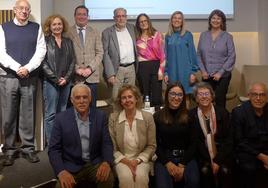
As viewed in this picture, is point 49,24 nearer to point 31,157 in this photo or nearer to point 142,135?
point 31,157

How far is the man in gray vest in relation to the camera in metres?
3.87

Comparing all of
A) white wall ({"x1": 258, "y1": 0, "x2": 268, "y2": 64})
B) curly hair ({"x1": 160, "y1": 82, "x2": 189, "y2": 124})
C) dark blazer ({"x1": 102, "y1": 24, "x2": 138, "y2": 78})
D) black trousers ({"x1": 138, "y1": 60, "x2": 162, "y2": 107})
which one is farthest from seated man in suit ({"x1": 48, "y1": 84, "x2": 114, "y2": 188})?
white wall ({"x1": 258, "y1": 0, "x2": 268, "y2": 64})

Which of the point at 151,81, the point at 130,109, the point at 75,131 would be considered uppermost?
the point at 151,81

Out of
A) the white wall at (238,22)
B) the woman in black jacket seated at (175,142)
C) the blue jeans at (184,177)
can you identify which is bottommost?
the blue jeans at (184,177)

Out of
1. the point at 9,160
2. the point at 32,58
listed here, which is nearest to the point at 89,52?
the point at 32,58

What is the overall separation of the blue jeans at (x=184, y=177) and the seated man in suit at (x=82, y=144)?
1.26ft

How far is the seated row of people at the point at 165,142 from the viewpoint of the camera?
2.86 meters

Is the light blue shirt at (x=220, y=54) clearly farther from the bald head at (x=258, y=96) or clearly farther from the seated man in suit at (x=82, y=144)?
the seated man in suit at (x=82, y=144)

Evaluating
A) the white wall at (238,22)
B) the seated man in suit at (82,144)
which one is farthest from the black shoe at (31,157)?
the white wall at (238,22)

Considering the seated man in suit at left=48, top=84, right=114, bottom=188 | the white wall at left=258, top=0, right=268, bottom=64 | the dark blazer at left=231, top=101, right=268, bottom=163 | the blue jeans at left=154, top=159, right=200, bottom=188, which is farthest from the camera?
the white wall at left=258, top=0, right=268, bottom=64

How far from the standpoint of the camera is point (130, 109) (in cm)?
311

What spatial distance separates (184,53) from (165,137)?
1717 millimetres

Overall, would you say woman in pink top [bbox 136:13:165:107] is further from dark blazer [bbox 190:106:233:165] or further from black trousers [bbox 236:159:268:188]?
black trousers [bbox 236:159:268:188]

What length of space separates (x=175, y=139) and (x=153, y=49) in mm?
1743
